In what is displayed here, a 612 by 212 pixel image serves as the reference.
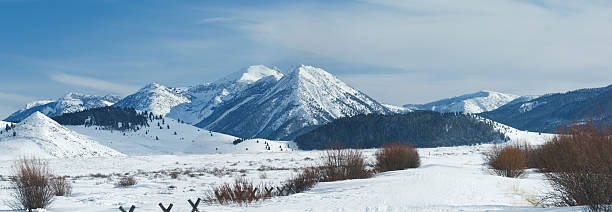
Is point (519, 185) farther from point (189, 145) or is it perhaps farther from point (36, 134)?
point (189, 145)

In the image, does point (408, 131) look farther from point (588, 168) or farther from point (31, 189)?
point (588, 168)

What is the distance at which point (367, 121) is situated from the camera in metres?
186

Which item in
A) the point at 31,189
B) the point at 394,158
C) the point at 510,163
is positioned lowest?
the point at 31,189

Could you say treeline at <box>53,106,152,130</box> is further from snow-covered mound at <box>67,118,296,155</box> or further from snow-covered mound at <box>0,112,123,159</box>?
snow-covered mound at <box>0,112,123,159</box>

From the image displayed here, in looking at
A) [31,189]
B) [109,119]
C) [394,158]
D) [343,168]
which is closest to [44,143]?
[109,119]

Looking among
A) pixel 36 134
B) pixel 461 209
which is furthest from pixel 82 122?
pixel 461 209

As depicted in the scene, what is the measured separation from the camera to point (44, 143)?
93.2 meters

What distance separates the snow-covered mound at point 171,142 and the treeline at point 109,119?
6.20 metres

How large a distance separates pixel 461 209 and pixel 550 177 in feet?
7.61

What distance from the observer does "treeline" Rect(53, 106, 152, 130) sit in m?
166

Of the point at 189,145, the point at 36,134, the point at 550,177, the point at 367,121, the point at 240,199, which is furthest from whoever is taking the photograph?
the point at 367,121

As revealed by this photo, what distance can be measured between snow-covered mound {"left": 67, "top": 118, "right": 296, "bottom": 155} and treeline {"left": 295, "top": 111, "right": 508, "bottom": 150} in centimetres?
2469

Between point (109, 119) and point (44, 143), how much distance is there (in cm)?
8486

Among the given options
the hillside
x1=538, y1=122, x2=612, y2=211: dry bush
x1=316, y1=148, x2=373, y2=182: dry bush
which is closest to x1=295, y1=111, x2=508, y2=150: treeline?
the hillside
